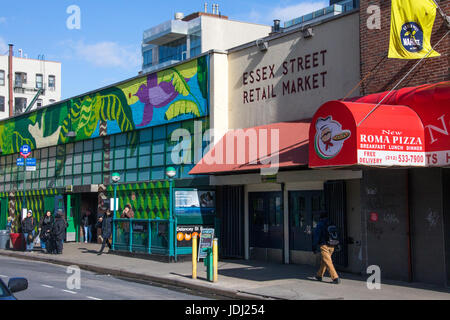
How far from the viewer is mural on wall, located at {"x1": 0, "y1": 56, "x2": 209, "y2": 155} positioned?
21953mm

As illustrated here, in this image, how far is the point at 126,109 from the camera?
84.2 feet

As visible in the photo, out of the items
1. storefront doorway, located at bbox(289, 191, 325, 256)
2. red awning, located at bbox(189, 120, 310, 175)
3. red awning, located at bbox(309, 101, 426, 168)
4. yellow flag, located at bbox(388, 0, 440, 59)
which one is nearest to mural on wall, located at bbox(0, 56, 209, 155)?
red awning, located at bbox(189, 120, 310, 175)

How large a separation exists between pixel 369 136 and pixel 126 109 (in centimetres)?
1520

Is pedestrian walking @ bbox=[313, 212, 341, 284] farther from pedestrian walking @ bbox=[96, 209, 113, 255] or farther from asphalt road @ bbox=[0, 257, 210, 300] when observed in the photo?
pedestrian walking @ bbox=[96, 209, 113, 255]

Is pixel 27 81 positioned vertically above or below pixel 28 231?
above

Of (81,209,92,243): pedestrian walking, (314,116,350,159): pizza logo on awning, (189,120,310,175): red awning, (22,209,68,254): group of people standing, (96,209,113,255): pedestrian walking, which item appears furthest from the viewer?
(81,209,92,243): pedestrian walking

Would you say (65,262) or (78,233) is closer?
(65,262)

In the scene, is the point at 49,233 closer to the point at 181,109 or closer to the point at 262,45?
the point at 181,109

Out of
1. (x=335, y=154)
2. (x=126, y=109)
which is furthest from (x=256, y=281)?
(x=126, y=109)

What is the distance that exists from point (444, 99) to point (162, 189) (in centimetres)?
1276
